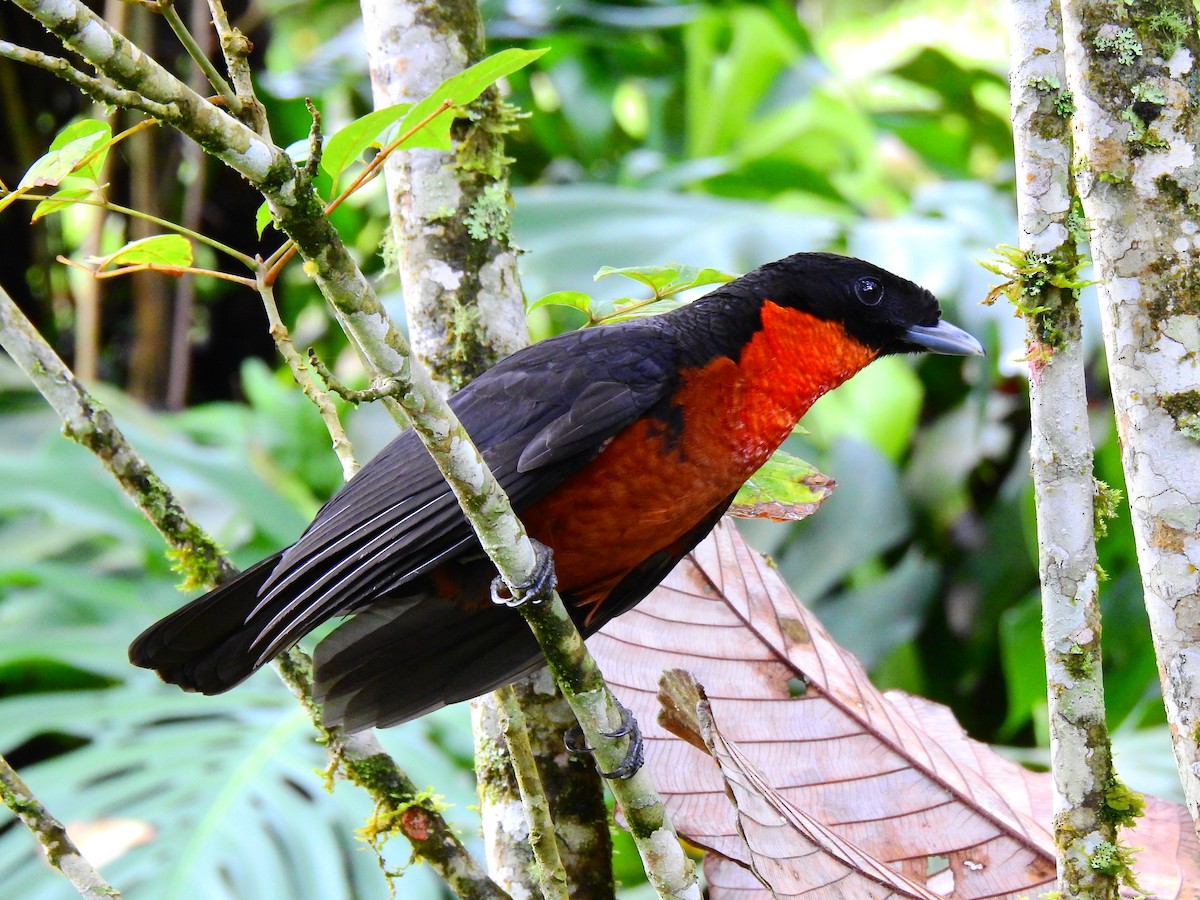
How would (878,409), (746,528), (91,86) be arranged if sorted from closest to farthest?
(91,86) < (746,528) < (878,409)

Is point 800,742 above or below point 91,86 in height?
below

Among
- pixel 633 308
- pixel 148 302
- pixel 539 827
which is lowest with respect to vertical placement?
pixel 539 827

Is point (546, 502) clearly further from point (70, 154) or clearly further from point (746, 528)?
point (746, 528)

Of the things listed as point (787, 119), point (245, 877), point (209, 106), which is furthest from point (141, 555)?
point (787, 119)

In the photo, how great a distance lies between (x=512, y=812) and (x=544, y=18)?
4.87 m

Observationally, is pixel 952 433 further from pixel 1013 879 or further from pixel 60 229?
pixel 60 229

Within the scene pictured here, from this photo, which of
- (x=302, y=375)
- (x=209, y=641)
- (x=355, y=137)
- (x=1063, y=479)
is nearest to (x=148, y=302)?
(x=209, y=641)

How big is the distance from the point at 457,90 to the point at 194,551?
1006 millimetres

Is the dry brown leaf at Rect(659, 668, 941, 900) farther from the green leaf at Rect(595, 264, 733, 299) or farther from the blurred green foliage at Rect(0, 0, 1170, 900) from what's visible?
the blurred green foliage at Rect(0, 0, 1170, 900)

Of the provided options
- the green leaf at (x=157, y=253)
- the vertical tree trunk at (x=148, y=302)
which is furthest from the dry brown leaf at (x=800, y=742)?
the vertical tree trunk at (x=148, y=302)

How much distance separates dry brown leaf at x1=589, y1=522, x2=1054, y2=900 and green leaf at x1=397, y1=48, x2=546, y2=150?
93 cm

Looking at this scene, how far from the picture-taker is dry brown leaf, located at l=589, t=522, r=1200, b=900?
65.0 inches

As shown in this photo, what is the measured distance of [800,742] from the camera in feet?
5.90

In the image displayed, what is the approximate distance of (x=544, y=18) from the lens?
5.91 meters
